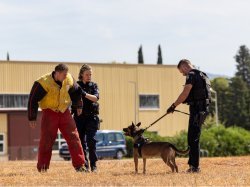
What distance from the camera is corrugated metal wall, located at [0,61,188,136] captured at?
56.4m

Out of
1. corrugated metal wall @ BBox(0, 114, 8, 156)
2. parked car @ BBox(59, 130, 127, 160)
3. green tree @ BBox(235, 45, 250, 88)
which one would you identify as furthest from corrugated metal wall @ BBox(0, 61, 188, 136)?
green tree @ BBox(235, 45, 250, 88)

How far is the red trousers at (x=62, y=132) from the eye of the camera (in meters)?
11.3

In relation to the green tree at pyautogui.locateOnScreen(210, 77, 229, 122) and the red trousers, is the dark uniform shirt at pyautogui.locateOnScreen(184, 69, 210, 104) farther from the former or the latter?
the green tree at pyautogui.locateOnScreen(210, 77, 229, 122)

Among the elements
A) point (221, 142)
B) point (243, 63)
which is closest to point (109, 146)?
point (221, 142)

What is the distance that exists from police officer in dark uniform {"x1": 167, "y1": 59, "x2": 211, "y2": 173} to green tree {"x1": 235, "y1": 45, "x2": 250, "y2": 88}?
4087 inches

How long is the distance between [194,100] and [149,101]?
51.9 meters

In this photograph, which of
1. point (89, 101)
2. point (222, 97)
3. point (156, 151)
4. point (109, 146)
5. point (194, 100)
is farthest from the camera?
point (222, 97)

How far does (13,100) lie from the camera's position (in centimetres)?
5612

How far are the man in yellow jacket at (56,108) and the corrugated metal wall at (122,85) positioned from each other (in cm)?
4519

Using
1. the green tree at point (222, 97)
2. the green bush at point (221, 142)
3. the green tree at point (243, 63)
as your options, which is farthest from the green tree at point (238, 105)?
the green bush at point (221, 142)

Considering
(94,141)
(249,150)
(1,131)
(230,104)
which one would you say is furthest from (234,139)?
(230,104)

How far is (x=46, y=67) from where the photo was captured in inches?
2266

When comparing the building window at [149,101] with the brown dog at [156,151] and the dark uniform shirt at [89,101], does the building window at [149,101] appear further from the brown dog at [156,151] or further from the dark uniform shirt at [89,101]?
the brown dog at [156,151]

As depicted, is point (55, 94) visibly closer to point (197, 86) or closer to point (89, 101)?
point (89, 101)
